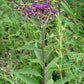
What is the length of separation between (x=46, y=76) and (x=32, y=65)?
0.65m

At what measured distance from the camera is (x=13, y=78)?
1959 mm

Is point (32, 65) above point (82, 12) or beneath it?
beneath

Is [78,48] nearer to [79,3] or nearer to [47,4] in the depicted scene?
[47,4]

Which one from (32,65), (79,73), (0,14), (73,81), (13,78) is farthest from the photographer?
(0,14)

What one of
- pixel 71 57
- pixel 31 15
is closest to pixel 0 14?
pixel 31 15

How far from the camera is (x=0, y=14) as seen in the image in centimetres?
338

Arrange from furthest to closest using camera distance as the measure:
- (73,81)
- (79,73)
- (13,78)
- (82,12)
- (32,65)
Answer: (82,12) → (32,65) → (73,81) → (79,73) → (13,78)

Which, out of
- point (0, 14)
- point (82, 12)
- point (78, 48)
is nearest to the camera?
point (78, 48)

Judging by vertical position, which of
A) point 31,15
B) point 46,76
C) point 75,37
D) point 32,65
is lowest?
point 32,65

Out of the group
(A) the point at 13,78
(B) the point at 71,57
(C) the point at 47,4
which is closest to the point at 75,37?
(B) the point at 71,57

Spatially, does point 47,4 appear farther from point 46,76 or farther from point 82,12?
point 82,12

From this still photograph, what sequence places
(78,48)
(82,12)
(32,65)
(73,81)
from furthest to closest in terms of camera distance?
(82,12), (32,65), (78,48), (73,81)

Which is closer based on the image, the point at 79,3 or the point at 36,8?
the point at 36,8

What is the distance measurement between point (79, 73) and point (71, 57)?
0.98 ft
